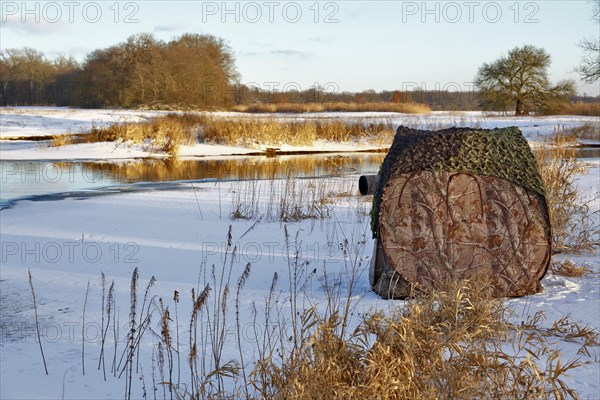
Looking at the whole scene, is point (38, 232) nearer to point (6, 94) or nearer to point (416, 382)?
point (416, 382)

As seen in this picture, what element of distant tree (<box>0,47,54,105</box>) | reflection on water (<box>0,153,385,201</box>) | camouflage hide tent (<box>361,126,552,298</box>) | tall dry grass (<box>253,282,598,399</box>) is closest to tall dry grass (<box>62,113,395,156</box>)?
reflection on water (<box>0,153,385,201</box>)

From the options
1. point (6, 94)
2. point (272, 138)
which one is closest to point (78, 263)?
point (272, 138)

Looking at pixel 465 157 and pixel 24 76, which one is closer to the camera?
pixel 465 157

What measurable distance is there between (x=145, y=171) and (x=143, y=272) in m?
10.3

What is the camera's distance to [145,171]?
1537 cm

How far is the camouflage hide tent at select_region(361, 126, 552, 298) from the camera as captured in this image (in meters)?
4.34

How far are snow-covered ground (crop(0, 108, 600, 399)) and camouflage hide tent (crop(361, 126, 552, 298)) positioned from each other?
253 mm

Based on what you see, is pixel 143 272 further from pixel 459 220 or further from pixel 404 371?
pixel 404 371

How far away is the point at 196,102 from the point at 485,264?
41911mm

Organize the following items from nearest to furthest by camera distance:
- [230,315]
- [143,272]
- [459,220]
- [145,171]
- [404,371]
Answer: [404,371], [230,315], [459,220], [143,272], [145,171]

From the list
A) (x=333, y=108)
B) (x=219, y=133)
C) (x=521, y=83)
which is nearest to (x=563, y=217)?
(x=219, y=133)

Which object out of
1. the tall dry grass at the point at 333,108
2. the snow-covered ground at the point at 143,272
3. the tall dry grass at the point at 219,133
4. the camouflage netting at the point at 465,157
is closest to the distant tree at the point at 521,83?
the tall dry grass at the point at 333,108

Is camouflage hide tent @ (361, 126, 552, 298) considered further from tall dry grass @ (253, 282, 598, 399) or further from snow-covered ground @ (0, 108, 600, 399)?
tall dry grass @ (253, 282, 598, 399)

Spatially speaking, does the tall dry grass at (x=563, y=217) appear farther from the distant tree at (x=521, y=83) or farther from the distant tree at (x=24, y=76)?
the distant tree at (x=24, y=76)
